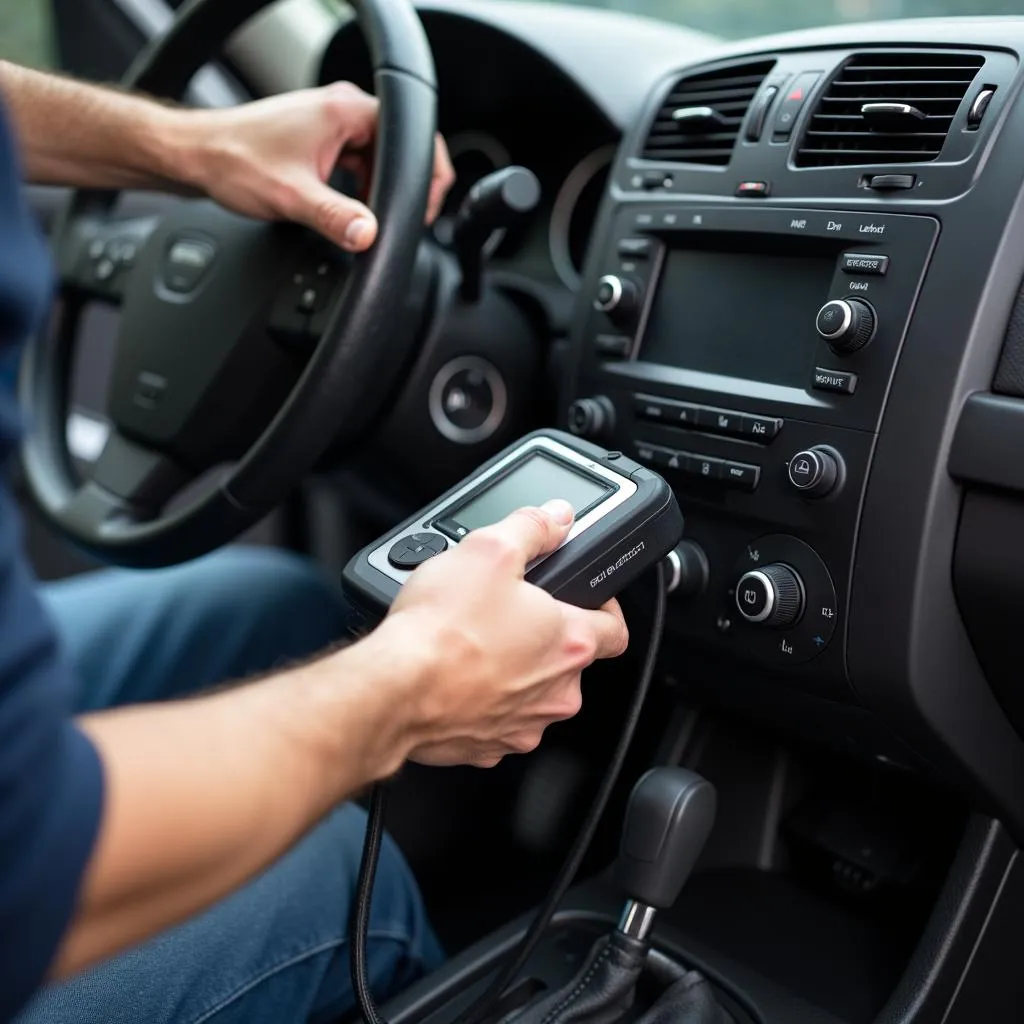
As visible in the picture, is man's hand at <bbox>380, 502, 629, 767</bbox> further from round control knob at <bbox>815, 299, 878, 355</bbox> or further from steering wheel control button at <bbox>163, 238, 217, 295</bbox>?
steering wheel control button at <bbox>163, 238, 217, 295</bbox>

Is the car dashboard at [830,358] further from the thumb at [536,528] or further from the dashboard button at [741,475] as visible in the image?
the thumb at [536,528]

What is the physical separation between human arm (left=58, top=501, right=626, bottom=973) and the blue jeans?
0.23 metres

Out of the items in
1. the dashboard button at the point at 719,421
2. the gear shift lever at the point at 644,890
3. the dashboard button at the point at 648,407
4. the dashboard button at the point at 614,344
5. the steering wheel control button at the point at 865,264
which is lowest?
the gear shift lever at the point at 644,890

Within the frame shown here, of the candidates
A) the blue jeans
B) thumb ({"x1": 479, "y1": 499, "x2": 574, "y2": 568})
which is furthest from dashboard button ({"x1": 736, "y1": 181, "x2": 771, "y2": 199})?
the blue jeans

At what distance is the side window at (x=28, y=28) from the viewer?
Result: 1712mm

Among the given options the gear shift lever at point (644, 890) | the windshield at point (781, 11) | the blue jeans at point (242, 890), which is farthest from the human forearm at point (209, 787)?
the windshield at point (781, 11)

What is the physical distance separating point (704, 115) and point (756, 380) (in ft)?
0.76

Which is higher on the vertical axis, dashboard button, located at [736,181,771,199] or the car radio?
dashboard button, located at [736,181,771,199]

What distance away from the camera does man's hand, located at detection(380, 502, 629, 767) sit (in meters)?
0.59

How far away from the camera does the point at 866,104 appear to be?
A: 0.85 m

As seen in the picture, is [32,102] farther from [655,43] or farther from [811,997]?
[811,997]

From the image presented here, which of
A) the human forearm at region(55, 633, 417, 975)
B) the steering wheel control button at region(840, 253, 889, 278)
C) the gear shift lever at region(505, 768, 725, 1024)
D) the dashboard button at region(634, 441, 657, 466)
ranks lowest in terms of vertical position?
the gear shift lever at region(505, 768, 725, 1024)

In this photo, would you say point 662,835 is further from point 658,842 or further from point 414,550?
point 414,550

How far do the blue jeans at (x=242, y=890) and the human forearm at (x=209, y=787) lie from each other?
236mm
